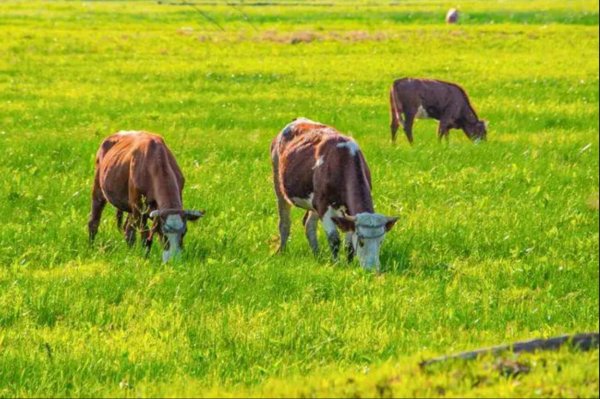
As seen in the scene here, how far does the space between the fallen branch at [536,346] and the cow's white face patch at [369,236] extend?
5.36 m

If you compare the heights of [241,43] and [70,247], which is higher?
[70,247]

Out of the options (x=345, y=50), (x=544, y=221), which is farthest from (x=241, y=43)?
(x=544, y=221)

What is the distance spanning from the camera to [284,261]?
12625 millimetres

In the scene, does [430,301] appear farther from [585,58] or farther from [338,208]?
[585,58]

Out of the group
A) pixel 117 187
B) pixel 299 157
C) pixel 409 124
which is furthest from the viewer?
pixel 409 124

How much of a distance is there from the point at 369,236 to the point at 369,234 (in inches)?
1.0

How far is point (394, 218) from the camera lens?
12.2m

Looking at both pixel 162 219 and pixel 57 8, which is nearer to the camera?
pixel 162 219

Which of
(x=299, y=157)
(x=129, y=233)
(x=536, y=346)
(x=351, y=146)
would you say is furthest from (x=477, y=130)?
(x=536, y=346)

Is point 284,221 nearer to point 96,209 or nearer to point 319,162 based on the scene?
point 319,162

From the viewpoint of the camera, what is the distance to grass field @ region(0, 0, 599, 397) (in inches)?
328

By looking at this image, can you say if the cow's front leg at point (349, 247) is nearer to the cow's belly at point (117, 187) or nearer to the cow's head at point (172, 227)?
the cow's head at point (172, 227)

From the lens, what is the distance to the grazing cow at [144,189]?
489 inches

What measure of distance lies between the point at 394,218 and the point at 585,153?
10149 mm
